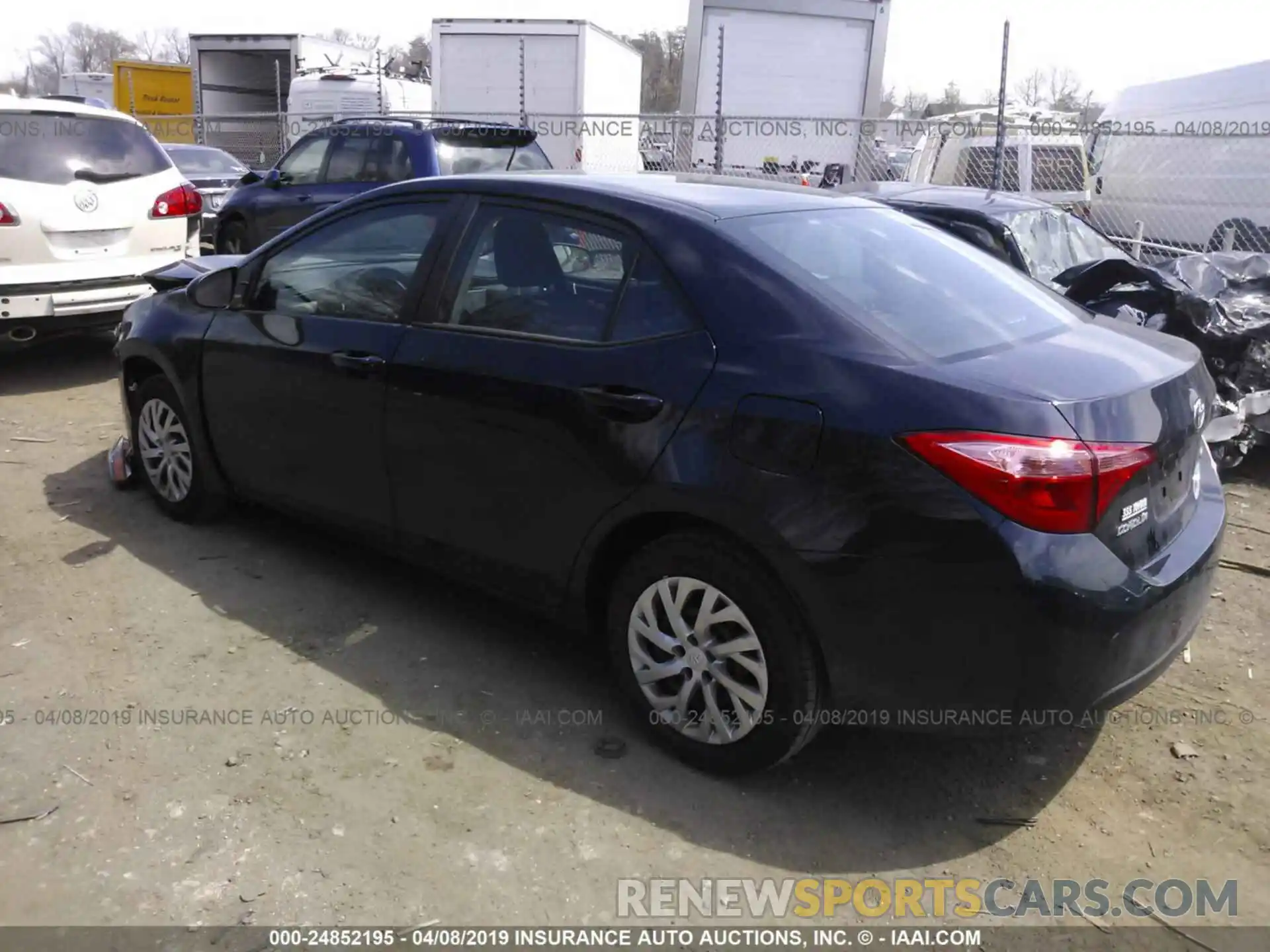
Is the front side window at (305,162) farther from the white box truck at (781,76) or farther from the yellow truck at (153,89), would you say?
the yellow truck at (153,89)

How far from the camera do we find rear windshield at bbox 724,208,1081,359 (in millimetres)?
2963

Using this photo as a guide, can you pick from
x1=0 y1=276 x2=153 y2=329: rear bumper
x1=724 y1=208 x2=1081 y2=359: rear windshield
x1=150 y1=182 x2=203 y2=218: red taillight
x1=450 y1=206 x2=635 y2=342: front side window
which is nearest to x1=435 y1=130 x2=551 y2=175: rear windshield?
x1=150 y1=182 x2=203 y2=218: red taillight

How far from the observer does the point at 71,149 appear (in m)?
7.45

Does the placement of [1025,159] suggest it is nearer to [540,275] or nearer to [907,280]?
[907,280]

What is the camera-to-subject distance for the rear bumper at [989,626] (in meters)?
2.53

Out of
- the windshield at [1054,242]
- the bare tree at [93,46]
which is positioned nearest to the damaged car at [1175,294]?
the windshield at [1054,242]

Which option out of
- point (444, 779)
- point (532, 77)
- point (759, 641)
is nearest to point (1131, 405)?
point (759, 641)

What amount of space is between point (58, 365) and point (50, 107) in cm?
195

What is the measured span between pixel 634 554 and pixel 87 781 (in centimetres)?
172

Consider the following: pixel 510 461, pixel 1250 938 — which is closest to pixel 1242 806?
pixel 1250 938

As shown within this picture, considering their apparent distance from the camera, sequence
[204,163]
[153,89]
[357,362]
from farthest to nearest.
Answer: [153,89], [204,163], [357,362]

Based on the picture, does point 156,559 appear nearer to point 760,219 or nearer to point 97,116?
A: point 760,219

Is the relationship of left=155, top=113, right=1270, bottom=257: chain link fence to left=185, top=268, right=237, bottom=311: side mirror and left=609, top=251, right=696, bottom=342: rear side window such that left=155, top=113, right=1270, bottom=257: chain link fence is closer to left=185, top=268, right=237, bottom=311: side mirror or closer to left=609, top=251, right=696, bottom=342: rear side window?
left=185, top=268, right=237, bottom=311: side mirror

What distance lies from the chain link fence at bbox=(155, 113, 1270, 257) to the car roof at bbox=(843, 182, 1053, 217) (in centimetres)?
392
